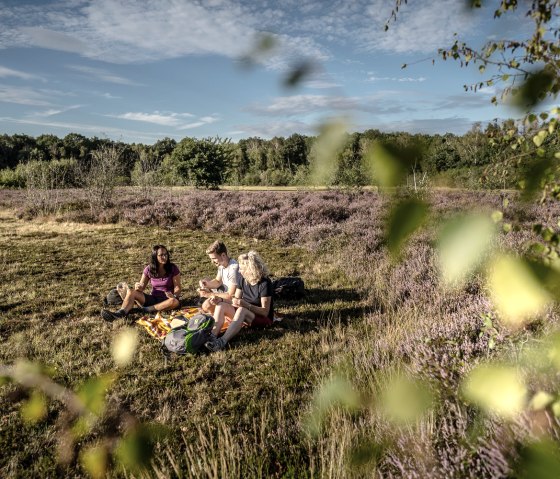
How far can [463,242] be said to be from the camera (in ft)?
1.15

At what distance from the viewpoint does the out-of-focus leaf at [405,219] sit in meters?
0.39

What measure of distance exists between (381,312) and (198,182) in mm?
39215

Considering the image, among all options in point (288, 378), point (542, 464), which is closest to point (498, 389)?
point (542, 464)

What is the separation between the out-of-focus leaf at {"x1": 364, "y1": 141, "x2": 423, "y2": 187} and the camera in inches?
14.1

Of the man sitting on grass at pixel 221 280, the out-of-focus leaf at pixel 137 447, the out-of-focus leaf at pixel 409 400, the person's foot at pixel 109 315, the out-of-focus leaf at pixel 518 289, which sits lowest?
the person's foot at pixel 109 315

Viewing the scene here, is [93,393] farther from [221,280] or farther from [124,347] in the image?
[221,280]

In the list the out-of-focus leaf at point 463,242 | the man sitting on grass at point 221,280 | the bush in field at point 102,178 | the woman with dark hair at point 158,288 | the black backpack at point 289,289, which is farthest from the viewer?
the bush in field at point 102,178

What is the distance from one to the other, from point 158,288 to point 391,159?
669 centimetres

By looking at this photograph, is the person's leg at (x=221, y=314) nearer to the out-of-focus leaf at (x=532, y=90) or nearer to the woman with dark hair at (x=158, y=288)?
the woman with dark hair at (x=158, y=288)

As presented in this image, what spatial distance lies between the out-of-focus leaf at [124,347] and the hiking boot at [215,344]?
864mm

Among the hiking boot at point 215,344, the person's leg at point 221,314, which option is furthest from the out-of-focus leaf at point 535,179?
the person's leg at point 221,314

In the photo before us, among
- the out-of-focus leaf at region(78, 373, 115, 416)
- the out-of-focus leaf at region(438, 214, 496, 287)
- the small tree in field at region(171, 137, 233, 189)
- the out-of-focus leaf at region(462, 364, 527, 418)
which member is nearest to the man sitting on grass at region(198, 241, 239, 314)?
the out-of-focus leaf at region(78, 373, 115, 416)

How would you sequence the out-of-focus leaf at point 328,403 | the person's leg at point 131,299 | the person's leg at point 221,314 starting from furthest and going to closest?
the person's leg at point 131,299 < the person's leg at point 221,314 < the out-of-focus leaf at point 328,403

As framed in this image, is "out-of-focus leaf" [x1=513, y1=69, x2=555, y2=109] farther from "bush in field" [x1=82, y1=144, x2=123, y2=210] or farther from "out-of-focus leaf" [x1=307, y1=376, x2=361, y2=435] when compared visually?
"bush in field" [x1=82, y1=144, x2=123, y2=210]
